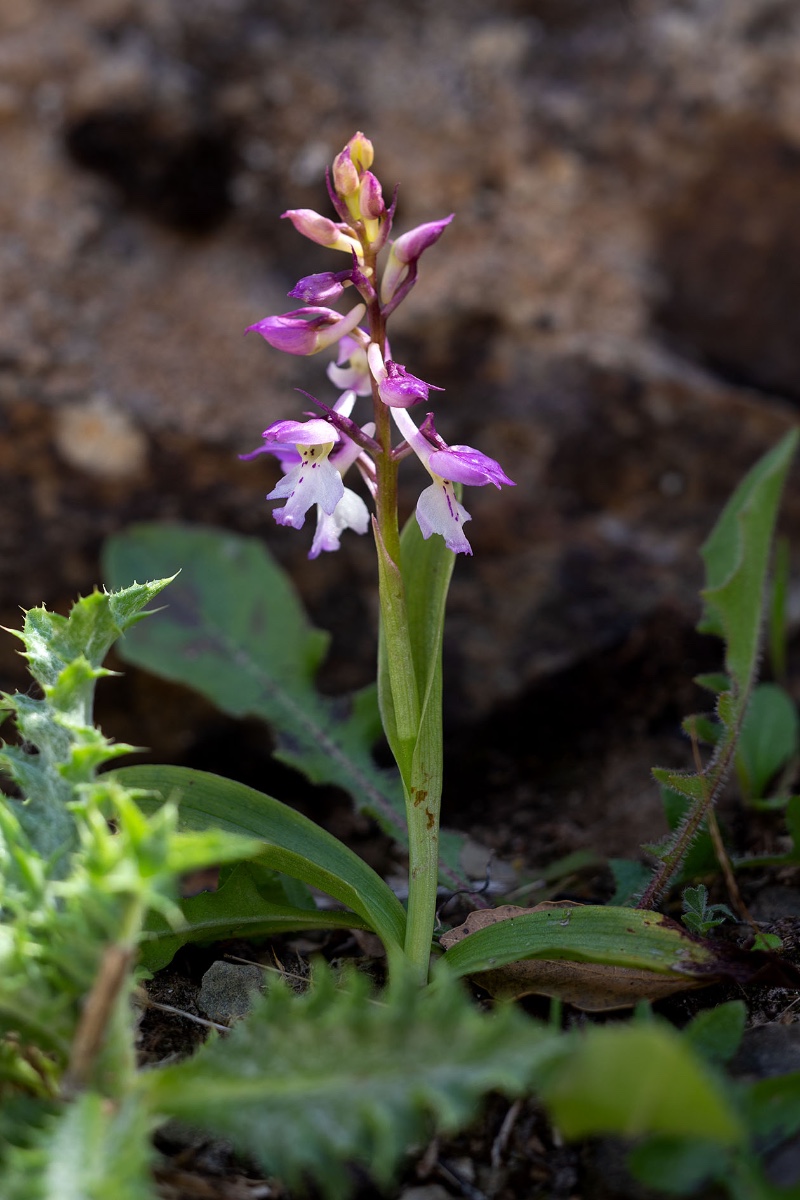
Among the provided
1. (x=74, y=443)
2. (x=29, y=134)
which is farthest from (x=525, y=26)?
(x=74, y=443)

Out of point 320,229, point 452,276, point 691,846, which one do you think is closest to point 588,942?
point 691,846

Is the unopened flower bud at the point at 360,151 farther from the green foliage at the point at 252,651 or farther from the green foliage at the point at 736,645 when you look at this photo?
the green foliage at the point at 252,651

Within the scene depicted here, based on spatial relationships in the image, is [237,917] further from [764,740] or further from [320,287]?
[764,740]

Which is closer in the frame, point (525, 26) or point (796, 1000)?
point (796, 1000)

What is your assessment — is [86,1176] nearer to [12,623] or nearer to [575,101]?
[12,623]

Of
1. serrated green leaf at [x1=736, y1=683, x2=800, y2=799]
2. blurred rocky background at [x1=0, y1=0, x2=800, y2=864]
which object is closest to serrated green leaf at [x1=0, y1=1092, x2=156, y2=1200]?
serrated green leaf at [x1=736, y1=683, x2=800, y2=799]

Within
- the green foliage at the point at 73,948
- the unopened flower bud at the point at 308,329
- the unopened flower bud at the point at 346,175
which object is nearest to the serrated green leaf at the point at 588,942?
the green foliage at the point at 73,948
